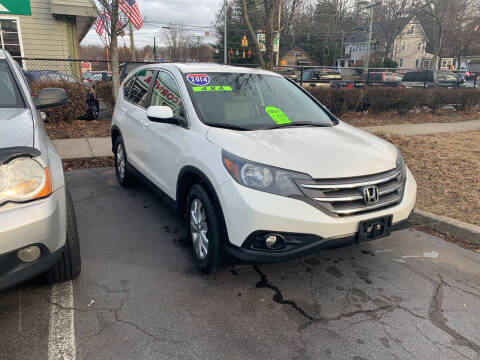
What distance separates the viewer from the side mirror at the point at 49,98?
3.65 meters

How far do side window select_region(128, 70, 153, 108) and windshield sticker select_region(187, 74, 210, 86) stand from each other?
2.79 feet

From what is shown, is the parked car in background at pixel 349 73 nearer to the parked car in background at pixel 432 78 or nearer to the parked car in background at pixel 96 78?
the parked car in background at pixel 432 78

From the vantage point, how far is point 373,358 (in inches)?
91.0

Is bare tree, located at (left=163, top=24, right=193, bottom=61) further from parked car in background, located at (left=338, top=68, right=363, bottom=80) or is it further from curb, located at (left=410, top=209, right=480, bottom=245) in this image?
curb, located at (left=410, top=209, right=480, bottom=245)

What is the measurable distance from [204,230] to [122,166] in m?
2.67

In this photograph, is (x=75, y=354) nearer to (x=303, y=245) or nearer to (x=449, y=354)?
(x=303, y=245)

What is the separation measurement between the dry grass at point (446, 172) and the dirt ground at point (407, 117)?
2.88 meters

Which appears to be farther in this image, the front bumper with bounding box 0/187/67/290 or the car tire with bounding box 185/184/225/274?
the car tire with bounding box 185/184/225/274

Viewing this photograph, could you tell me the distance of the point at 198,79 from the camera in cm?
382

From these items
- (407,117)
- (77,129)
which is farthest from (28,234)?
(407,117)

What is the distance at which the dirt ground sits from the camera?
456 inches

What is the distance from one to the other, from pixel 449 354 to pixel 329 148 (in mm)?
1592

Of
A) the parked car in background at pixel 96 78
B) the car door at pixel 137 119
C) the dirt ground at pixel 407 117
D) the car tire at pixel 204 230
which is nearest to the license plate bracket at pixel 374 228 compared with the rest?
the car tire at pixel 204 230

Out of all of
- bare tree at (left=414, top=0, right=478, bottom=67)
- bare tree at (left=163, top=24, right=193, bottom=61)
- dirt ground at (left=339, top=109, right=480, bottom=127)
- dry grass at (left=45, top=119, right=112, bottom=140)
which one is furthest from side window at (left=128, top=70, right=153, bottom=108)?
bare tree at (left=163, top=24, right=193, bottom=61)
